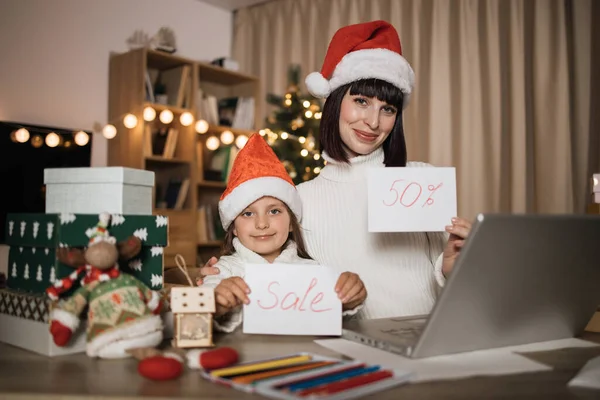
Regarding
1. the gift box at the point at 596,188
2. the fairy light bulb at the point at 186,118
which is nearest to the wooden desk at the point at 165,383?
the gift box at the point at 596,188

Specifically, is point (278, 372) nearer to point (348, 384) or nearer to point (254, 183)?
point (348, 384)

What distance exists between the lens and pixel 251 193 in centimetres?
130

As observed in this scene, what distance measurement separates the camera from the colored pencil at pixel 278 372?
0.66 m

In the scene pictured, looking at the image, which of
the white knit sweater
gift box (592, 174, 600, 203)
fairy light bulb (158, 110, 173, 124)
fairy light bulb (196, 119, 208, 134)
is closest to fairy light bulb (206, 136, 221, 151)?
fairy light bulb (196, 119, 208, 134)

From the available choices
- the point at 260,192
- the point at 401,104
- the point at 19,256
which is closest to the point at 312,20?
the point at 401,104

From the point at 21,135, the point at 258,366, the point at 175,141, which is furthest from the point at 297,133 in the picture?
the point at 258,366

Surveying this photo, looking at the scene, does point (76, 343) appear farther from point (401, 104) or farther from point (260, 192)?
point (401, 104)

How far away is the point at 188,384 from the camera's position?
0.68 meters

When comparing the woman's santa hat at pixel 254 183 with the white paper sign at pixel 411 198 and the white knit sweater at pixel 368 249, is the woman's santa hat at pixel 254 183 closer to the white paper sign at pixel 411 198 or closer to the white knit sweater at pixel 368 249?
the white knit sweater at pixel 368 249

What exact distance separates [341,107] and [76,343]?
0.95 m

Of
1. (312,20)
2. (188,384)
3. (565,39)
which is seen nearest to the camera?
(188,384)

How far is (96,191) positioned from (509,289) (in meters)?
0.68

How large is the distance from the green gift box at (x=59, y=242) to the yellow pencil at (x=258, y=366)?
1.03 feet

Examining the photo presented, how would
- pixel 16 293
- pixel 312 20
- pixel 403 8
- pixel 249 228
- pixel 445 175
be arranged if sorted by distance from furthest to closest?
pixel 312 20 → pixel 403 8 → pixel 249 228 → pixel 445 175 → pixel 16 293
